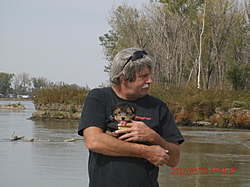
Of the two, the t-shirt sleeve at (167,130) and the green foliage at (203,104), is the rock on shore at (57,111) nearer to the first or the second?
the green foliage at (203,104)

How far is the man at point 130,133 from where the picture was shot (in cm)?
273

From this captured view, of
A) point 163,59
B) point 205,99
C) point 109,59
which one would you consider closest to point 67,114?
point 205,99

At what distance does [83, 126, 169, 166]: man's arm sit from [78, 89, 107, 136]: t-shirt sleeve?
0.04 metres

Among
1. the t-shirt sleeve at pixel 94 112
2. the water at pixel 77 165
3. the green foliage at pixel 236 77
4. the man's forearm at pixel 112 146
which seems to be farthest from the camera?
the green foliage at pixel 236 77

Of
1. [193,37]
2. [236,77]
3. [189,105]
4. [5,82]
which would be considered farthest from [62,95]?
[5,82]

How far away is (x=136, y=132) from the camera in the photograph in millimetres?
2730

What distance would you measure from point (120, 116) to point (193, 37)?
45.5m

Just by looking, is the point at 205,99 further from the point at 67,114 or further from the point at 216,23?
the point at 216,23

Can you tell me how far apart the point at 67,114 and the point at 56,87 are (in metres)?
4.46

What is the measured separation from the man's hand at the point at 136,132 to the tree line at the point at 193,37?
34.9 metres

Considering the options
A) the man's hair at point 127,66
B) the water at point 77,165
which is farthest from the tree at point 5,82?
the man's hair at point 127,66

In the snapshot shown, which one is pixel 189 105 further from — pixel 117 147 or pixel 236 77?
pixel 117 147

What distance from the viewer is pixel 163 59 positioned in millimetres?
55156

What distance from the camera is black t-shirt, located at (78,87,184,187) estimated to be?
276cm
